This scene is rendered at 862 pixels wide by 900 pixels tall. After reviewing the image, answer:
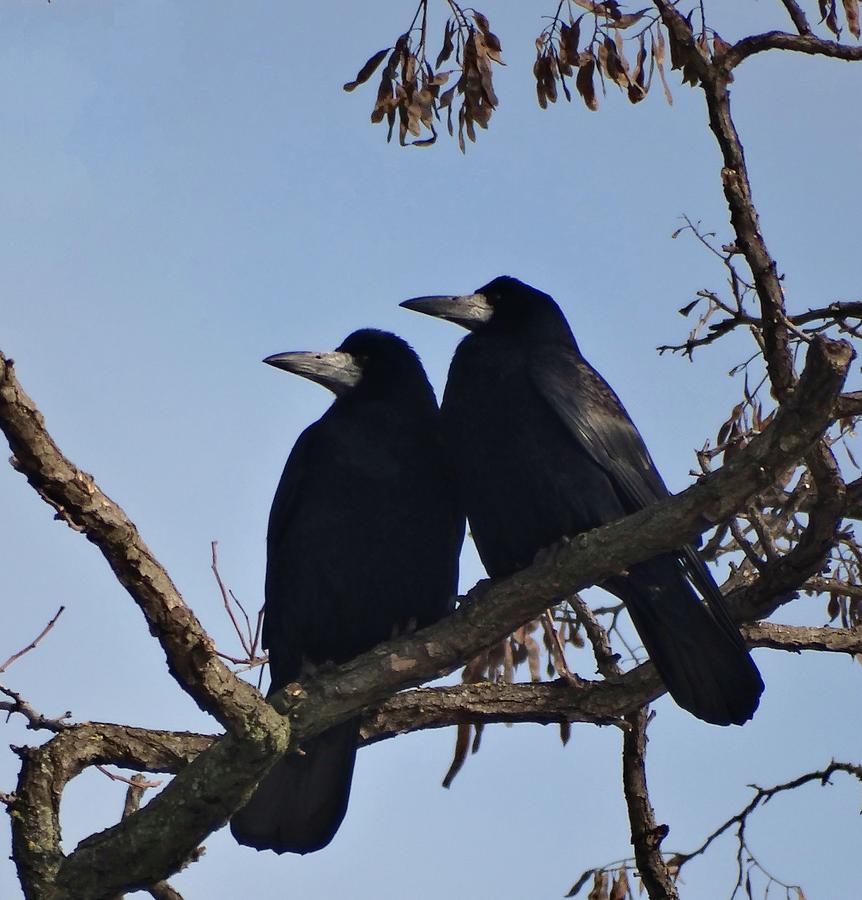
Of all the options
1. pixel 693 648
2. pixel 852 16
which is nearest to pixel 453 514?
pixel 693 648

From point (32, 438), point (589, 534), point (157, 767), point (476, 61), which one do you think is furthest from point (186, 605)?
point (476, 61)

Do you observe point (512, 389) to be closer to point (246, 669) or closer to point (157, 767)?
point (246, 669)

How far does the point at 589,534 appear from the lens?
15.8 feet

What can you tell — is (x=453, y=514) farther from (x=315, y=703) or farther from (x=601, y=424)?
(x=315, y=703)

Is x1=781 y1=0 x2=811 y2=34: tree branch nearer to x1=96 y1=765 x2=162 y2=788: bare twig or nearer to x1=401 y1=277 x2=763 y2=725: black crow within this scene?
x1=401 y1=277 x2=763 y2=725: black crow

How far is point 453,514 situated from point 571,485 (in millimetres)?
758

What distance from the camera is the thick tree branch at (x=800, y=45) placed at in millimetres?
5008

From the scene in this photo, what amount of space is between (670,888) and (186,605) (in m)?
2.71

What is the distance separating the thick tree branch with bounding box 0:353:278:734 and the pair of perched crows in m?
1.56

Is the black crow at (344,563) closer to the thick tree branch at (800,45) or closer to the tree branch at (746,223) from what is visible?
the tree branch at (746,223)

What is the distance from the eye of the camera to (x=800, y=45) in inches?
200

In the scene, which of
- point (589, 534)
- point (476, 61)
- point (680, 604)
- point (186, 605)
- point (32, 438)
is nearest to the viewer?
point (32, 438)

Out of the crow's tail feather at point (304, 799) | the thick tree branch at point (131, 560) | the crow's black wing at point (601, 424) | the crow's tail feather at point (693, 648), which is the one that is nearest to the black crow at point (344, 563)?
the crow's tail feather at point (304, 799)

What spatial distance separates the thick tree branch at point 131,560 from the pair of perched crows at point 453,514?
1.56 meters
